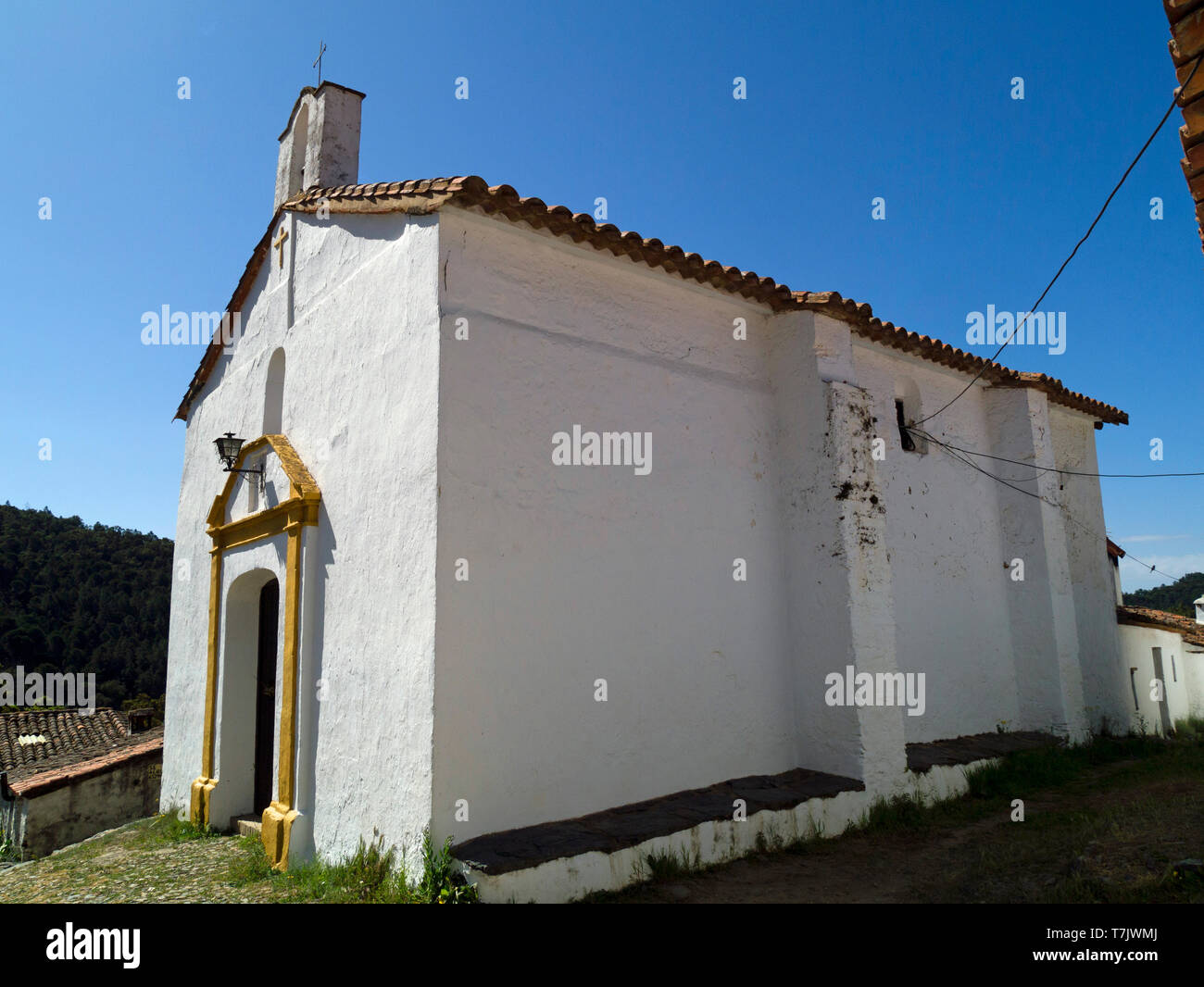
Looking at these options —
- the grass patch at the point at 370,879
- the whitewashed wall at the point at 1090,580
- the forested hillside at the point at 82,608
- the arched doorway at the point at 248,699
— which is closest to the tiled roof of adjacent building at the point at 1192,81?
the grass patch at the point at 370,879

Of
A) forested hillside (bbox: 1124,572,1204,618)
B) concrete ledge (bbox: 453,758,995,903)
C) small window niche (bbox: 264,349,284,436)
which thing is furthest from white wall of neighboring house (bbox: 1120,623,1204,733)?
forested hillside (bbox: 1124,572,1204,618)

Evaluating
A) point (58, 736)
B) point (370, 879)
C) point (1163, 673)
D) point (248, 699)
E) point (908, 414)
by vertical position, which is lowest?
point (58, 736)

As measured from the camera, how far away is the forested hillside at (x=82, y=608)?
98.7 ft

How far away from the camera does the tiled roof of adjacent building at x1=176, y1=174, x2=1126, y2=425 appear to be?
5.27 metres

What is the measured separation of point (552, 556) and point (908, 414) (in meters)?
5.17

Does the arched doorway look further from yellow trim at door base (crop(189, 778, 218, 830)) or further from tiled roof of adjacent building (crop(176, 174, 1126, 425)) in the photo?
tiled roof of adjacent building (crop(176, 174, 1126, 425))

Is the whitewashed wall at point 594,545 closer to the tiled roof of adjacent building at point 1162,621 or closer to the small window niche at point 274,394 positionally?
the small window niche at point 274,394

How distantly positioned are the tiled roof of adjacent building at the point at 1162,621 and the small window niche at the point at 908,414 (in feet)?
17.2

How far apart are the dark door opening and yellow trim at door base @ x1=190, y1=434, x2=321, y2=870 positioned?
1.24ft

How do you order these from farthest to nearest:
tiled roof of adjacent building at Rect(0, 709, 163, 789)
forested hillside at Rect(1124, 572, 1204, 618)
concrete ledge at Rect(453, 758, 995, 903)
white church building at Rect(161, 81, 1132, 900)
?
1. forested hillside at Rect(1124, 572, 1204, 618)
2. tiled roof of adjacent building at Rect(0, 709, 163, 789)
3. white church building at Rect(161, 81, 1132, 900)
4. concrete ledge at Rect(453, 758, 995, 903)

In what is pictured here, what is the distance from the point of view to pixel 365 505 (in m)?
5.58

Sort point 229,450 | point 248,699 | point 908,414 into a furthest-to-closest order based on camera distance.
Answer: point 908,414
point 248,699
point 229,450

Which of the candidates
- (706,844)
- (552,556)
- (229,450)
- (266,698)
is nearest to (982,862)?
(706,844)

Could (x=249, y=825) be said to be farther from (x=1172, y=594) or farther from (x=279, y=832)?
(x=1172, y=594)
